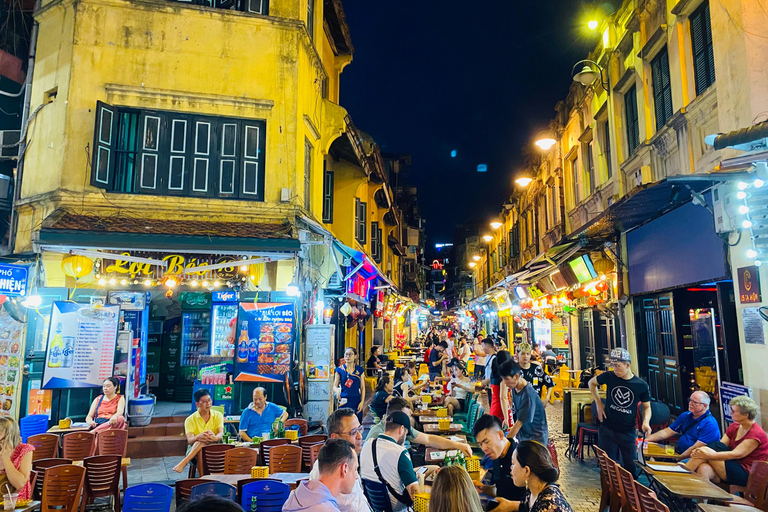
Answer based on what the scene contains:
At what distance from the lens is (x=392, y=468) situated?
5434 mm

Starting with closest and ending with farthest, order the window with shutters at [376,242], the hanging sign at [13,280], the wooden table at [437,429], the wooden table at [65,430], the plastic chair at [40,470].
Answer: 1. the plastic chair at [40,470]
2. the wooden table at [437,429]
3. the wooden table at [65,430]
4. the hanging sign at [13,280]
5. the window with shutters at [376,242]

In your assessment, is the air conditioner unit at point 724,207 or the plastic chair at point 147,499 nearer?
the plastic chair at point 147,499

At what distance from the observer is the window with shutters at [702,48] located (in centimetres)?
955

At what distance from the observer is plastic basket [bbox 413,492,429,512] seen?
5.12 meters

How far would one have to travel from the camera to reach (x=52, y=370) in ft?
35.7

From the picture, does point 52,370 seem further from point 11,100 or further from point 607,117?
point 607,117

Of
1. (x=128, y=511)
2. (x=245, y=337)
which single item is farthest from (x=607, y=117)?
(x=128, y=511)

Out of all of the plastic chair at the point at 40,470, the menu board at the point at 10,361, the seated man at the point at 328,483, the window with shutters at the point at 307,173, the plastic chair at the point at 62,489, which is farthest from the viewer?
the window with shutters at the point at 307,173

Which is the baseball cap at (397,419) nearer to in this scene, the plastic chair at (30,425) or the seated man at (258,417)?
the seated man at (258,417)

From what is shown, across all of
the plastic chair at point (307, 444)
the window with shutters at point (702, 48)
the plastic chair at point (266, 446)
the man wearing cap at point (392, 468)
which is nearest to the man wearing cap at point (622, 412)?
the man wearing cap at point (392, 468)

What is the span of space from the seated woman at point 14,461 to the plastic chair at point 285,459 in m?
2.71

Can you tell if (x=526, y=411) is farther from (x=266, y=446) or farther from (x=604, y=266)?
(x=604, y=266)

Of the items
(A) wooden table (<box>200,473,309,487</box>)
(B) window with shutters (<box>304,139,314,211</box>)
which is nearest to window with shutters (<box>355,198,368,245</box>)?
(B) window with shutters (<box>304,139,314,211</box>)

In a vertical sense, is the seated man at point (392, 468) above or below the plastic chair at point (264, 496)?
above
